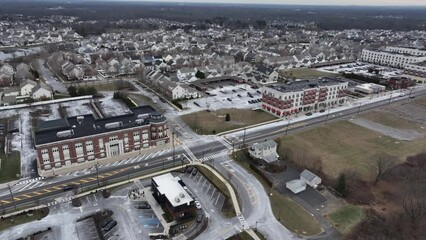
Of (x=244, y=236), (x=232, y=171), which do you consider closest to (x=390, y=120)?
(x=232, y=171)

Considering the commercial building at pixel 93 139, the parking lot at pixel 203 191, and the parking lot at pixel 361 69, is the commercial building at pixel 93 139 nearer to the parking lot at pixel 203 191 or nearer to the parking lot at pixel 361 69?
the parking lot at pixel 203 191

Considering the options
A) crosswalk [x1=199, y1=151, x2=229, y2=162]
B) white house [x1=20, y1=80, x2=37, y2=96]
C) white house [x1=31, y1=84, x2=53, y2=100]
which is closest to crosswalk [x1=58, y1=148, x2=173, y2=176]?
crosswalk [x1=199, y1=151, x2=229, y2=162]

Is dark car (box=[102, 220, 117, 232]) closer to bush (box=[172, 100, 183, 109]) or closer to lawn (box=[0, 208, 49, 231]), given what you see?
lawn (box=[0, 208, 49, 231])

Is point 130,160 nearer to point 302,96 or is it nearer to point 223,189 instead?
point 223,189

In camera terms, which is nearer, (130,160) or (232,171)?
(232,171)

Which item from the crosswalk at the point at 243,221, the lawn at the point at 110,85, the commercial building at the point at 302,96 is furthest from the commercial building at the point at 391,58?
the crosswalk at the point at 243,221
